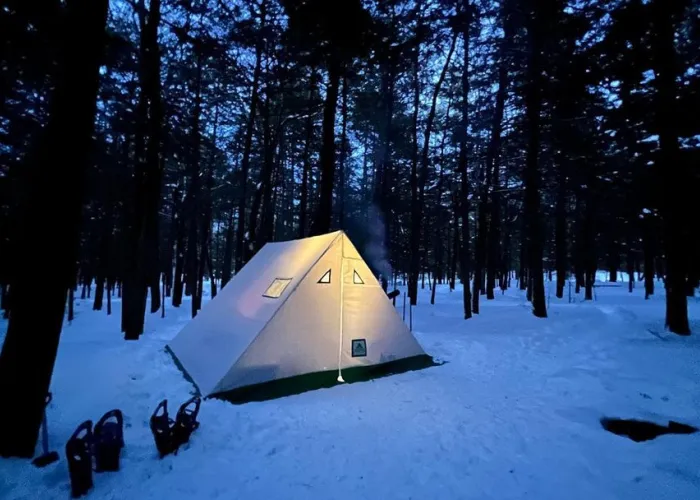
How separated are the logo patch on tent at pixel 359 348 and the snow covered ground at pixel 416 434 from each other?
0.61m

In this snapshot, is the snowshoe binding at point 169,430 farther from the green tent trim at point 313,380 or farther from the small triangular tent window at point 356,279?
the small triangular tent window at point 356,279

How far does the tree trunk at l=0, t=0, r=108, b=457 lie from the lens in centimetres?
353

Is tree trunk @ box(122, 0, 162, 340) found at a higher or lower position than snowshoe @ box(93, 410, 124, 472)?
higher

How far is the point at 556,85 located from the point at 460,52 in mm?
5263

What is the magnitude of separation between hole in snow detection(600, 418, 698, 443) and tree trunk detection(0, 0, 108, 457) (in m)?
6.63

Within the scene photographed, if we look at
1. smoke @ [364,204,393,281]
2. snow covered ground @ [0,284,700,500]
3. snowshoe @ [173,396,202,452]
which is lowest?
snow covered ground @ [0,284,700,500]

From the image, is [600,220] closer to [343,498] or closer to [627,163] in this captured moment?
[627,163]

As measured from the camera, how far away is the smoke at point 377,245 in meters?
19.2

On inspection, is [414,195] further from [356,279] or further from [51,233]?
[51,233]

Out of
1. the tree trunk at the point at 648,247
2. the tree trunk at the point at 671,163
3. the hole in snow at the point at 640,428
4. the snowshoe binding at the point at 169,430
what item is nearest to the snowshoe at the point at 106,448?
the snowshoe binding at the point at 169,430

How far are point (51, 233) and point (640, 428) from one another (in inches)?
288

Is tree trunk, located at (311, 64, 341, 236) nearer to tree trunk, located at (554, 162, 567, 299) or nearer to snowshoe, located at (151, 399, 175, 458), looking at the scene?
snowshoe, located at (151, 399, 175, 458)

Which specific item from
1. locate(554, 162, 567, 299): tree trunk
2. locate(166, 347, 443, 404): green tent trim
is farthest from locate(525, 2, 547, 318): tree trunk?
locate(166, 347, 443, 404): green tent trim

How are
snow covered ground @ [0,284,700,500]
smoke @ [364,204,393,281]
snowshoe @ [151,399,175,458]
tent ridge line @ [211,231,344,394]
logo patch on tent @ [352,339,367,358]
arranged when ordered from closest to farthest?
snow covered ground @ [0,284,700,500] < snowshoe @ [151,399,175,458] < tent ridge line @ [211,231,344,394] < logo patch on tent @ [352,339,367,358] < smoke @ [364,204,393,281]
